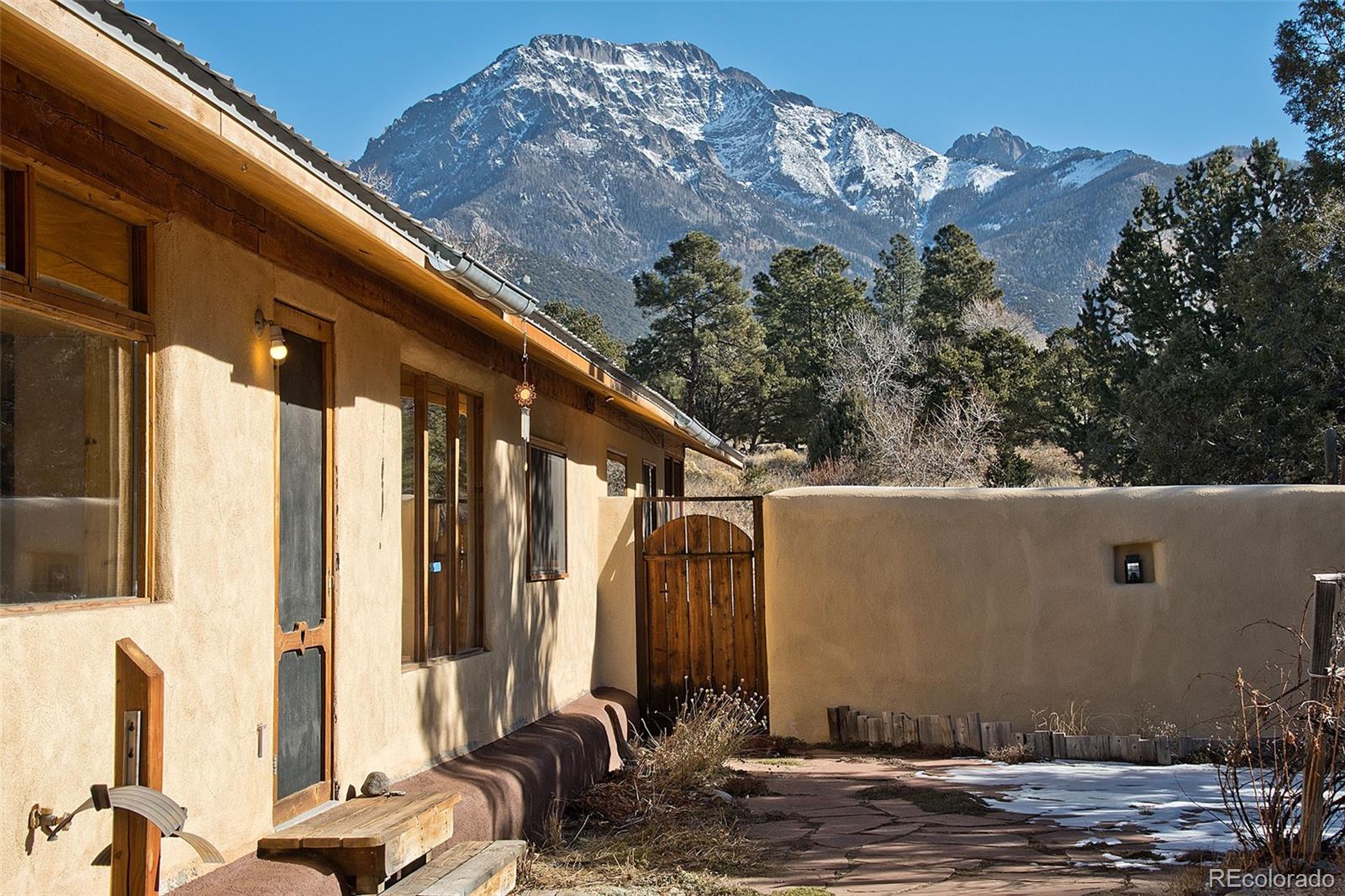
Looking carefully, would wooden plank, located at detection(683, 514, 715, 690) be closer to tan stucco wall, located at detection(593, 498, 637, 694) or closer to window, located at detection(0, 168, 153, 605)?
tan stucco wall, located at detection(593, 498, 637, 694)

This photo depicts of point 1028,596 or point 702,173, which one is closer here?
point 1028,596

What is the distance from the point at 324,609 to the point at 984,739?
6.53 metres

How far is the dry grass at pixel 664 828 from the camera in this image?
6289 mm

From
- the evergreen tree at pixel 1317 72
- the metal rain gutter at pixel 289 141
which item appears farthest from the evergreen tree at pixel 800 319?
the metal rain gutter at pixel 289 141

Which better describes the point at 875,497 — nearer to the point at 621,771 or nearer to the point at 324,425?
the point at 621,771

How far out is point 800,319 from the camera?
44562 millimetres

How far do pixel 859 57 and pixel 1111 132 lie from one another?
125865 millimetres

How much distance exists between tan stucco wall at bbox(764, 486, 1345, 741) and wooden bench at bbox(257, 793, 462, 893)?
602 centimetres

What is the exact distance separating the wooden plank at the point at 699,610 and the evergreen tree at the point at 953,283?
29.2 meters

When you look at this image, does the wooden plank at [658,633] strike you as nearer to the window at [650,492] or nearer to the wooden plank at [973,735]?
the window at [650,492]

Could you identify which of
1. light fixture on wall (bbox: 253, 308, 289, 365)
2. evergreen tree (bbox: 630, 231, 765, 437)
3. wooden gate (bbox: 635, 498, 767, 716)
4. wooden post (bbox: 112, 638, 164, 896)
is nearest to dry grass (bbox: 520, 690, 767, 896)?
wooden gate (bbox: 635, 498, 767, 716)

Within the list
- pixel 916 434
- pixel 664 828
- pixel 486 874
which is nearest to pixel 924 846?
pixel 664 828

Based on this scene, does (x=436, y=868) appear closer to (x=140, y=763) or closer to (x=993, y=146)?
(x=140, y=763)

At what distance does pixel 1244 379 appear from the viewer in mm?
20984
